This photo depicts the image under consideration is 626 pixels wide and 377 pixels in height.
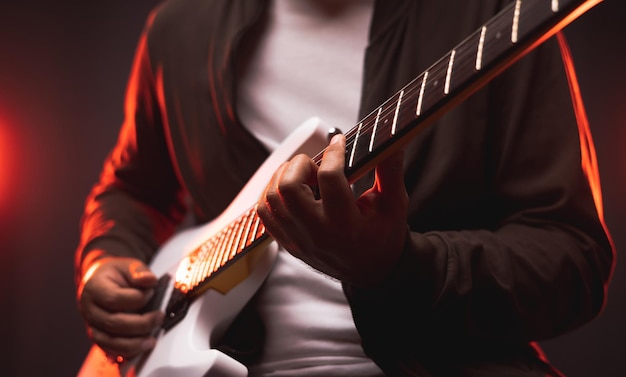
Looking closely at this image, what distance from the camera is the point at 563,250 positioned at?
0.73m

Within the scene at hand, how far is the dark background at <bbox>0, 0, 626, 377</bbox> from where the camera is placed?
171cm

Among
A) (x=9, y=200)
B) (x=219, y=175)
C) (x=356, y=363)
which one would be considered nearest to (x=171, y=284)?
(x=219, y=175)

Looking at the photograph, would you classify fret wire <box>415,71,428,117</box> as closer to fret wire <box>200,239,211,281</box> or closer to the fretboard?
the fretboard

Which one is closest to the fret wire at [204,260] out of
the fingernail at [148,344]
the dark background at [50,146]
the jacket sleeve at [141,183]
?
the fingernail at [148,344]

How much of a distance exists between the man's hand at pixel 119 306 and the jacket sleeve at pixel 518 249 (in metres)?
0.31

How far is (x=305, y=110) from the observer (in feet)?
3.14

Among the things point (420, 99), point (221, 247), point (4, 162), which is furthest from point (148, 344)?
point (4, 162)

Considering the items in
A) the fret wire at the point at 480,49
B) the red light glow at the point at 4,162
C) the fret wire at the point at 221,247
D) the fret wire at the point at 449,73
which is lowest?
the red light glow at the point at 4,162

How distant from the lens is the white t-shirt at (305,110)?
2.59 ft

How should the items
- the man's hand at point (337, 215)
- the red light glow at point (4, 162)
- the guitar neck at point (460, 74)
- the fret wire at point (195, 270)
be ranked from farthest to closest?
the red light glow at point (4, 162)
the fret wire at point (195, 270)
the man's hand at point (337, 215)
the guitar neck at point (460, 74)

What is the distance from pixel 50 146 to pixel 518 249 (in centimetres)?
136

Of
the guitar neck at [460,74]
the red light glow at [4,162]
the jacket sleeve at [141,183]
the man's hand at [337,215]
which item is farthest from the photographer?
the red light glow at [4,162]

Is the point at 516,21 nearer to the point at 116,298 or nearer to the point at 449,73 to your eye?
the point at 449,73

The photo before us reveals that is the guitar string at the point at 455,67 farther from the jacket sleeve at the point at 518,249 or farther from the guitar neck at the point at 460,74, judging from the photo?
the jacket sleeve at the point at 518,249
